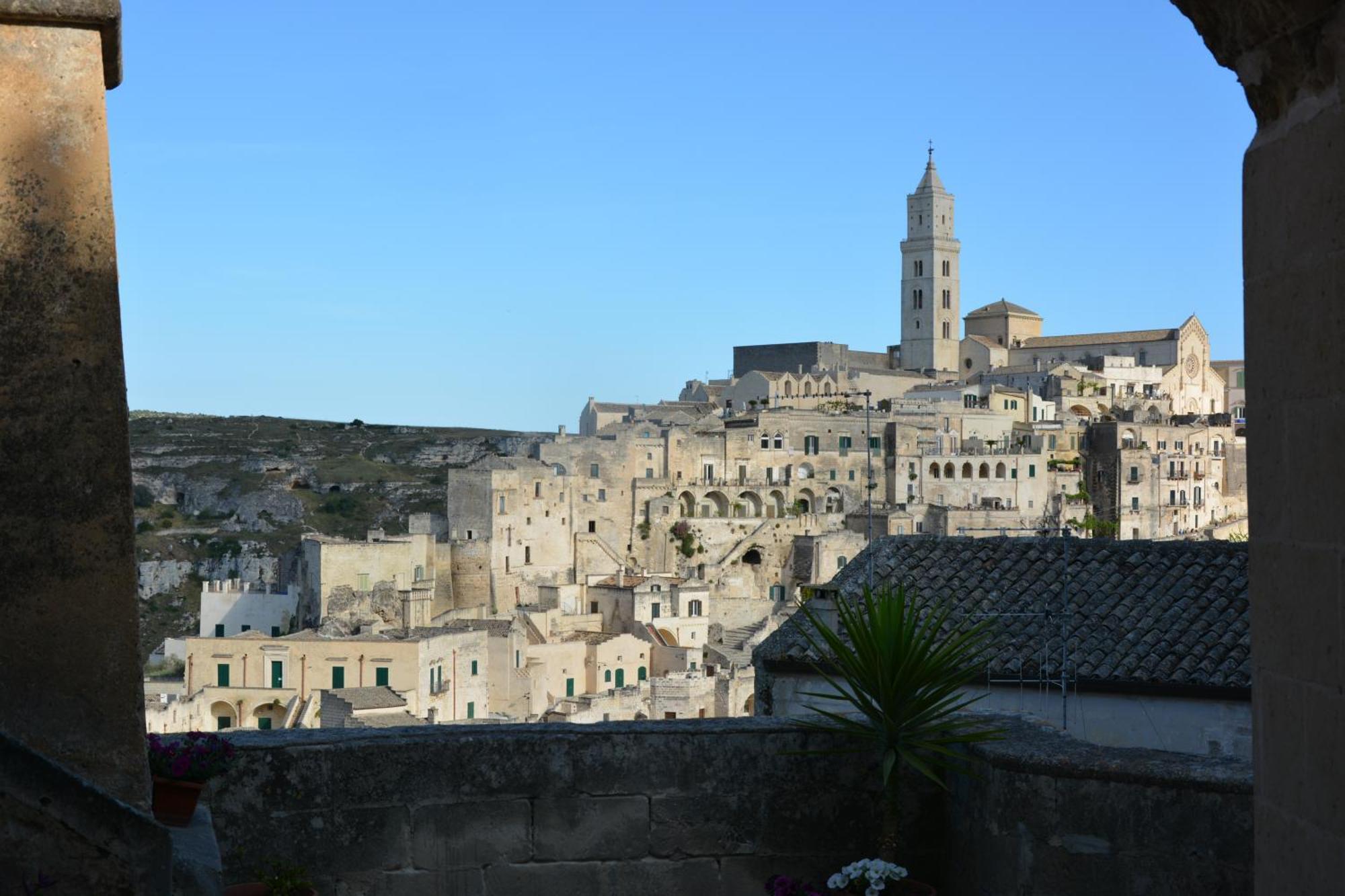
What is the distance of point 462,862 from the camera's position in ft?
13.4

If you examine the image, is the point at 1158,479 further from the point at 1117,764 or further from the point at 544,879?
the point at 544,879

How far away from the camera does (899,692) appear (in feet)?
13.5

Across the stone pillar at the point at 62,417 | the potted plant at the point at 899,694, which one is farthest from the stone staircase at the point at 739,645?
the stone pillar at the point at 62,417

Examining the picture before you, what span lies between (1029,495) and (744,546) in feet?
48.1

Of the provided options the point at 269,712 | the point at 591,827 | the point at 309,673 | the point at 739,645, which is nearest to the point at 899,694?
the point at 591,827

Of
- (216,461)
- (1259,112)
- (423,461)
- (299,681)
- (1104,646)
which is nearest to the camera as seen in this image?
(1259,112)

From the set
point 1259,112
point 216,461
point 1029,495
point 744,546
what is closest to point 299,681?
point 744,546

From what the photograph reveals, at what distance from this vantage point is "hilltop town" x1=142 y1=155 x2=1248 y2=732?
38781mm

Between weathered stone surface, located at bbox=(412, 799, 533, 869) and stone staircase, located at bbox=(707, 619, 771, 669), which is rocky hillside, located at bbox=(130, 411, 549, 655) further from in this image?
weathered stone surface, located at bbox=(412, 799, 533, 869)

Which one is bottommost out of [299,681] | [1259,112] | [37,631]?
[299,681]

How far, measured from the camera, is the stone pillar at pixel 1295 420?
6.05 ft

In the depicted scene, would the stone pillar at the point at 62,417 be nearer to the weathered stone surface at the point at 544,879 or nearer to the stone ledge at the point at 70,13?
the stone ledge at the point at 70,13

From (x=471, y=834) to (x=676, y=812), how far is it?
1.87 feet

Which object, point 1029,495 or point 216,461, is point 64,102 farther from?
point 216,461
